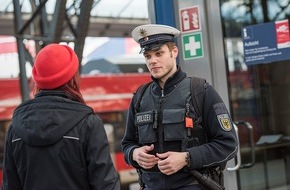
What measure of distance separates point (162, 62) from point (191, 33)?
3.27 feet

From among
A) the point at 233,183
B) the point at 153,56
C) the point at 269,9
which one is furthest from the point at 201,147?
the point at 269,9

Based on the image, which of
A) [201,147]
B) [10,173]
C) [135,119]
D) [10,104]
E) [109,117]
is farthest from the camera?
[109,117]

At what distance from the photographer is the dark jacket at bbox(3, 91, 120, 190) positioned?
1.85 metres

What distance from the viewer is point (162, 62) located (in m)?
2.40

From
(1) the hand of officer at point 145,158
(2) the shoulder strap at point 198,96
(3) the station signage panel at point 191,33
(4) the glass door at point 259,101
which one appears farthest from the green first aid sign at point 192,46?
(1) the hand of officer at point 145,158

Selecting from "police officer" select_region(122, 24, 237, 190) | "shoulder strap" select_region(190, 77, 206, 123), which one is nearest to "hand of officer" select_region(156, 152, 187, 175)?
"police officer" select_region(122, 24, 237, 190)

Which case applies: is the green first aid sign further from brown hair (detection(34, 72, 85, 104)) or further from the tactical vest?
brown hair (detection(34, 72, 85, 104))

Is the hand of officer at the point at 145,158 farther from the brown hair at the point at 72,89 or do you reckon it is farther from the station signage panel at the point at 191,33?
the station signage panel at the point at 191,33

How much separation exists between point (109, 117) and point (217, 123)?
24.2 ft

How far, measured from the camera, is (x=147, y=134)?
7.96 ft

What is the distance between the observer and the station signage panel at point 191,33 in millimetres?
3324

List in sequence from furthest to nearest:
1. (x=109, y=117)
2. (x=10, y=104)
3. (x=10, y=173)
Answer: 1. (x=109, y=117)
2. (x=10, y=104)
3. (x=10, y=173)

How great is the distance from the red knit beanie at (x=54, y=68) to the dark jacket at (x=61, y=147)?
6 centimetres

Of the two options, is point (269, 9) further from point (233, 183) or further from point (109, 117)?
point (109, 117)
